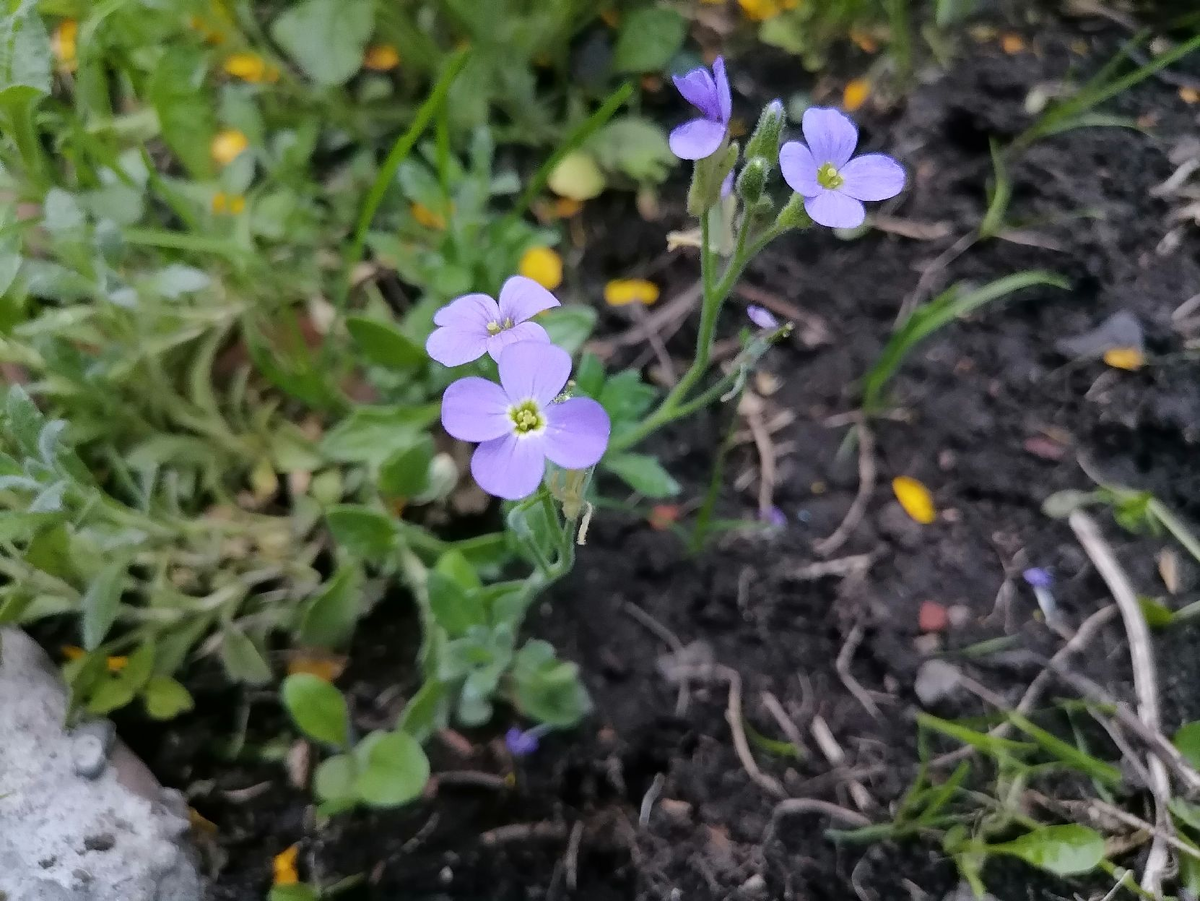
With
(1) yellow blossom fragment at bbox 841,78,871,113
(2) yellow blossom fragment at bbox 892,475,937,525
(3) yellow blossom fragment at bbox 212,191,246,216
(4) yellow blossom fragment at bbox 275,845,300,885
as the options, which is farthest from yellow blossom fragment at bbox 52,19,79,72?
(2) yellow blossom fragment at bbox 892,475,937,525

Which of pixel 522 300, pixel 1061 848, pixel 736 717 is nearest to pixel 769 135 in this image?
pixel 522 300

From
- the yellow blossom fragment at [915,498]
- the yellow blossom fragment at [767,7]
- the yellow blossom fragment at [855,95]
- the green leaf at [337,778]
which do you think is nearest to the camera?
the green leaf at [337,778]

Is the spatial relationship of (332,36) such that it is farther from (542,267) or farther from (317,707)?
(317,707)

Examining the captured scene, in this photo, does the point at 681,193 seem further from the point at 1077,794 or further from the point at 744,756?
the point at 1077,794

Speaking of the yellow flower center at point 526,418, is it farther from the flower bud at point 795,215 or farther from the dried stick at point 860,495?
the dried stick at point 860,495

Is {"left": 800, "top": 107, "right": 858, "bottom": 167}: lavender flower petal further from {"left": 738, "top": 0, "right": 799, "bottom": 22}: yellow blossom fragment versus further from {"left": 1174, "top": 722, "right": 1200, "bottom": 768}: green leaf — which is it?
{"left": 738, "top": 0, "right": 799, "bottom": 22}: yellow blossom fragment

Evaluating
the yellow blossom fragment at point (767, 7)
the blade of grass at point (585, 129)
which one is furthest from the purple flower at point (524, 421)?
the yellow blossom fragment at point (767, 7)
